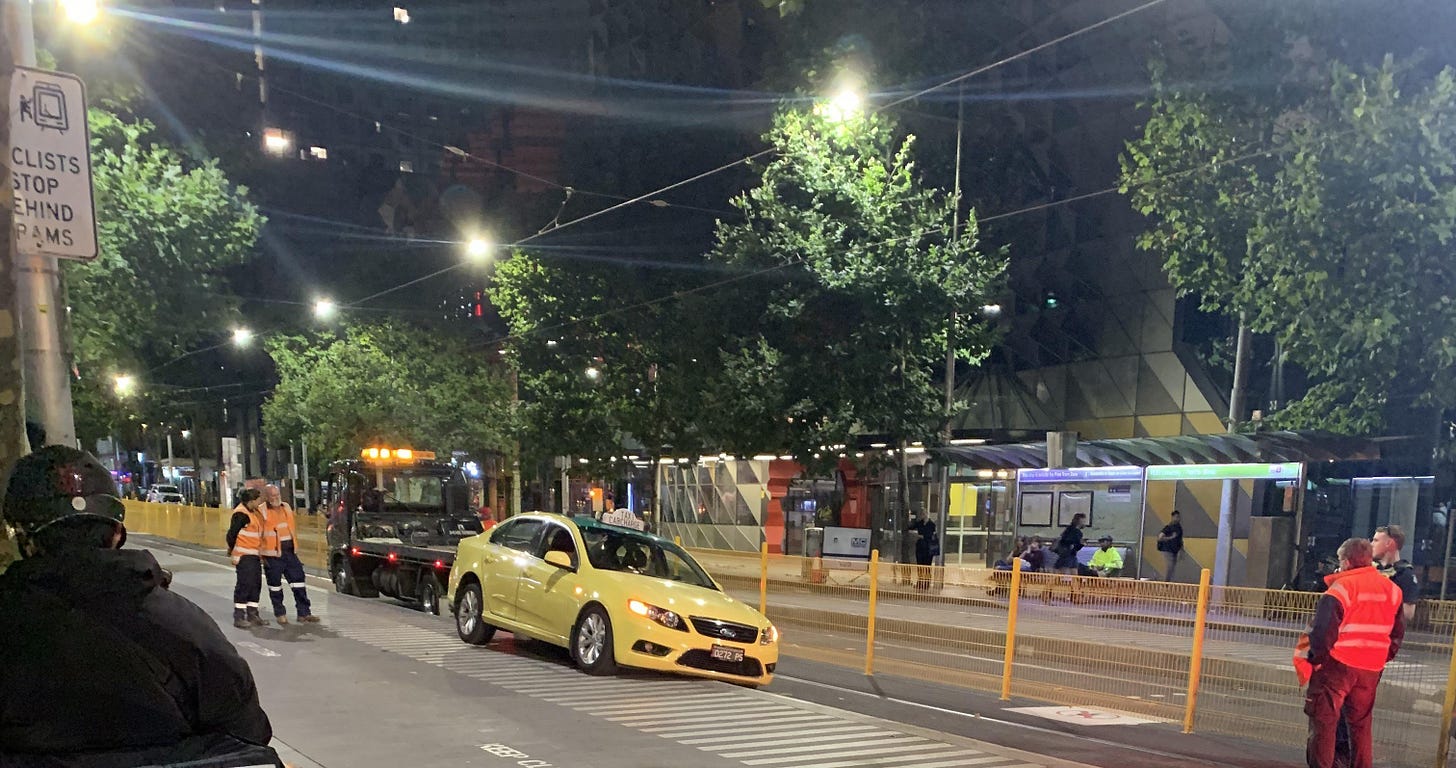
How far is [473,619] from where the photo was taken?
10.5 metres

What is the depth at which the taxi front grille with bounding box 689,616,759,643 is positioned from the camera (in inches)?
343

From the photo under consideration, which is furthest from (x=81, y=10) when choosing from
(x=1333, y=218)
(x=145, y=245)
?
(x=1333, y=218)

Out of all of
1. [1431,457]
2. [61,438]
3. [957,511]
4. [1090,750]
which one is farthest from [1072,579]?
[957,511]

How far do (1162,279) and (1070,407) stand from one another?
4.48 m

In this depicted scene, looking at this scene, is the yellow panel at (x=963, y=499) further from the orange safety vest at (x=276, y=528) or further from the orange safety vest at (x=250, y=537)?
the orange safety vest at (x=250, y=537)

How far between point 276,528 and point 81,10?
6388 millimetres

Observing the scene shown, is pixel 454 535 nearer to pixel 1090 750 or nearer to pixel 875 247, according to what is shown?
pixel 875 247

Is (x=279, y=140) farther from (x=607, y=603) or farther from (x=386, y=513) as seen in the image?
(x=607, y=603)

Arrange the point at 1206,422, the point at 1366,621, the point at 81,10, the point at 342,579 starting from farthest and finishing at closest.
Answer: the point at 1206,422, the point at 342,579, the point at 81,10, the point at 1366,621

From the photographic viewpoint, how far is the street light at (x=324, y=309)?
2900 centimetres

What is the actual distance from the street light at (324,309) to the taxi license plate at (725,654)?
77.1 feet

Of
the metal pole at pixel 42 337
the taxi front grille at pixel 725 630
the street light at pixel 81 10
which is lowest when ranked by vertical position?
the taxi front grille at pixel 725 630

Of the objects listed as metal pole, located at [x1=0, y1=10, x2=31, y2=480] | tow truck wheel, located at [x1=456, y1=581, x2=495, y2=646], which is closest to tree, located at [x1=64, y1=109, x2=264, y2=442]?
tow truck wheel, located at [x1=456, y1=581, x2=495, y2=646]

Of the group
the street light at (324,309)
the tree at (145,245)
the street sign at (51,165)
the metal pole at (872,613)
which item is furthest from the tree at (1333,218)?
the street light at (324,309)
